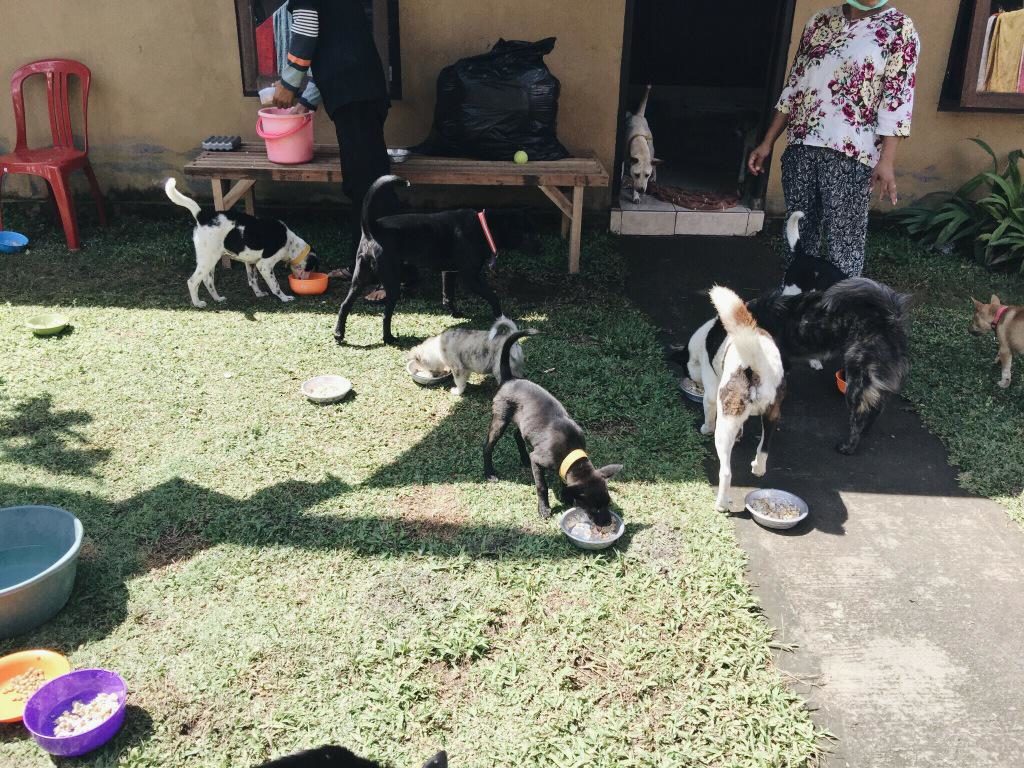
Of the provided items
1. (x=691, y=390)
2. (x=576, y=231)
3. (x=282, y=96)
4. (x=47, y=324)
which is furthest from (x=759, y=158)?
(x=47, y=324)

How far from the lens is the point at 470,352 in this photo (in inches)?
193

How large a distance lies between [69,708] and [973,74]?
828 centimetres

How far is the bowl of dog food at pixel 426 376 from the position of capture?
522 cm

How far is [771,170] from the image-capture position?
7.89 m

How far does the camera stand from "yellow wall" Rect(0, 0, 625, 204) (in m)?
7.32

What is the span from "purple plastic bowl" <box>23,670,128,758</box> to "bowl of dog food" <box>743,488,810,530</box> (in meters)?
2.88

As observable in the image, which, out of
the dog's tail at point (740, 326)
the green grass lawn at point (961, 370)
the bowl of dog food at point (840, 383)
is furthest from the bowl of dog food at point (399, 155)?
the green grass lawn at point (961, 370)

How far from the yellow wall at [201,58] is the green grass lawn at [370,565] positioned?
8.80 feet

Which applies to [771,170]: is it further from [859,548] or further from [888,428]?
[859,548]

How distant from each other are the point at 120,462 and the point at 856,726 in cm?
375

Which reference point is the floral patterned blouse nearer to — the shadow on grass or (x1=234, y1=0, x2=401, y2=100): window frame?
(x1=234, y1=0, x2=401, y2=100): window frame

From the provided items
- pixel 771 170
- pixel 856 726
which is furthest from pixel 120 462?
pixel 771 170

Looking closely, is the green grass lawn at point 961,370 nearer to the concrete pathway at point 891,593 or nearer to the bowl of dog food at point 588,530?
the concrete pathway at point 891,593

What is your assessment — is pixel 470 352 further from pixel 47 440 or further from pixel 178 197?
pixel 178 197
